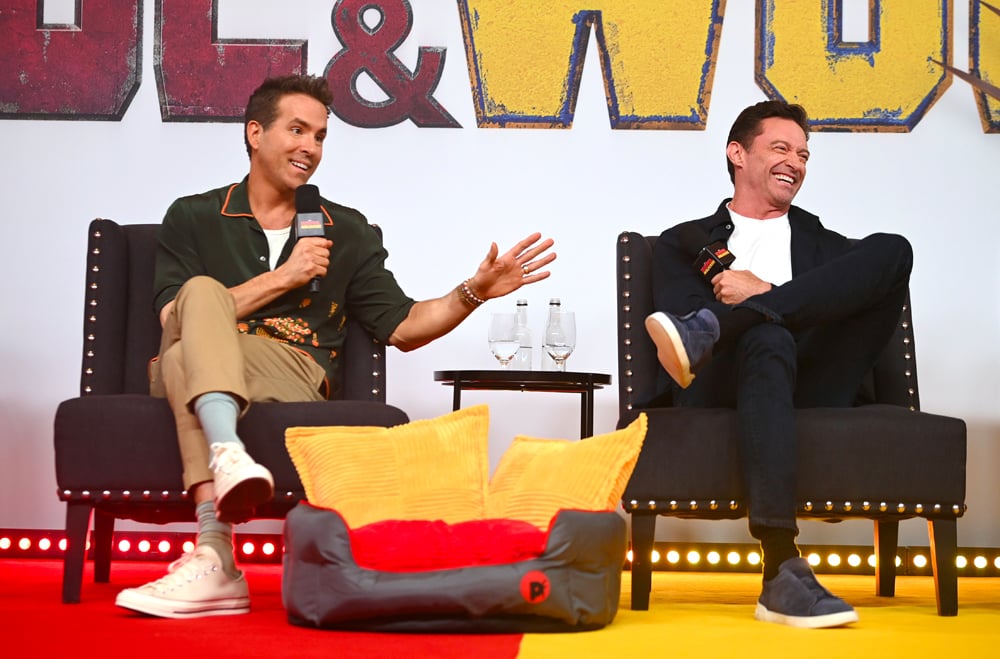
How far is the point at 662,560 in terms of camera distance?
3814mm

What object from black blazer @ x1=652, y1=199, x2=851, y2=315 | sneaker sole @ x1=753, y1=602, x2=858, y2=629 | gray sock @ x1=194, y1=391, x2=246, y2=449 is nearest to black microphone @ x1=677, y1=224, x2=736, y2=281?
black blazer @ x1=652, y1=199, x2=851, y2=315

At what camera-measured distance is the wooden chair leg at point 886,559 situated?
2979mm

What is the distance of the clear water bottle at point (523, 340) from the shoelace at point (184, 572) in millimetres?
1771

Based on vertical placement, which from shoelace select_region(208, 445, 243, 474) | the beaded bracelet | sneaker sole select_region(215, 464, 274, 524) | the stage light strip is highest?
the beaded bracelet

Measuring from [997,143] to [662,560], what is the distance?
1.80 metres

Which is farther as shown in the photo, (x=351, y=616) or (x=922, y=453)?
(x=922, y=453)

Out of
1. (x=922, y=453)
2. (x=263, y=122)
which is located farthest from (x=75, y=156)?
(x=922, y=453)

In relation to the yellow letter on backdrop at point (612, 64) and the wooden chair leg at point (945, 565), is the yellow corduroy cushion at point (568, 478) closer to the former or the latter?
the wooden chair leg at point (945, 565)

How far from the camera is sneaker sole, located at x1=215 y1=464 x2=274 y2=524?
1.99m

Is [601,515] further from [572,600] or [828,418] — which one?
[828,418]

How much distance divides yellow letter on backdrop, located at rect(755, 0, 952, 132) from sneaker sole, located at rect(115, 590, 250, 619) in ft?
8.88

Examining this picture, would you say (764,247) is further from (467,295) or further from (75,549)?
(75,549)

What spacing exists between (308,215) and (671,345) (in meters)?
0.97

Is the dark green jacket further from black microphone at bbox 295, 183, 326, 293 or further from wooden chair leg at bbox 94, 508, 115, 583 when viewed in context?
wooden chair leg at bbox 94, 508, 115, 583
